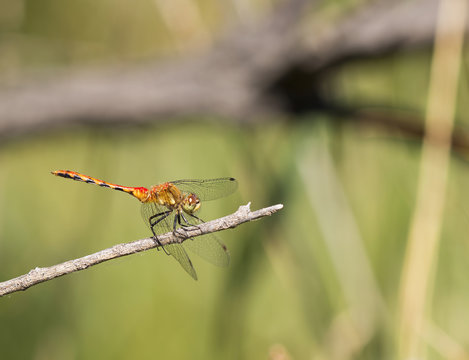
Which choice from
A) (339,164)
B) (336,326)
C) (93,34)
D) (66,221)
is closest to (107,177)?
(66,221)

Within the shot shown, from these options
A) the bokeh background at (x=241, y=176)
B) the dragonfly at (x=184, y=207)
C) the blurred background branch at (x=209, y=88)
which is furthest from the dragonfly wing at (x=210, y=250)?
the blurred background branch at (x=209, y=88)

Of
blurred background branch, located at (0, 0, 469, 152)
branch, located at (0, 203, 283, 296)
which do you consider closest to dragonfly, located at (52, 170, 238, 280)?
branch, located at (0, 203, 283, 296)

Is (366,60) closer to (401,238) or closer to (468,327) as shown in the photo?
(401,238)

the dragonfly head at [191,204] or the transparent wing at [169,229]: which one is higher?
the dragonfly head at [191,204]

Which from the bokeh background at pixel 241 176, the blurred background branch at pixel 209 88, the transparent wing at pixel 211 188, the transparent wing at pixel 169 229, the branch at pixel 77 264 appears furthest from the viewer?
the blurred background branch at pixel 209 88

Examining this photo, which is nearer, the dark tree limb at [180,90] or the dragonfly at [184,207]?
the dragonfly at [184,207]

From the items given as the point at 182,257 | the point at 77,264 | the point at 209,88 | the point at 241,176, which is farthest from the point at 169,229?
the point at 209,88

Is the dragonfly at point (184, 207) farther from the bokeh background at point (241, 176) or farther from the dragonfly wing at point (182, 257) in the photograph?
the bokeh background at point (241, 176)

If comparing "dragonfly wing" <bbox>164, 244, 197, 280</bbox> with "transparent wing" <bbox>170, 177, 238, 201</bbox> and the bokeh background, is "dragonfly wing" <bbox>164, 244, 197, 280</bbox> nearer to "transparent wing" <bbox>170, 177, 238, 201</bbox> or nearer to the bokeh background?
"transparent wing" <bbox>170, 177, 238, 201</bbox>
